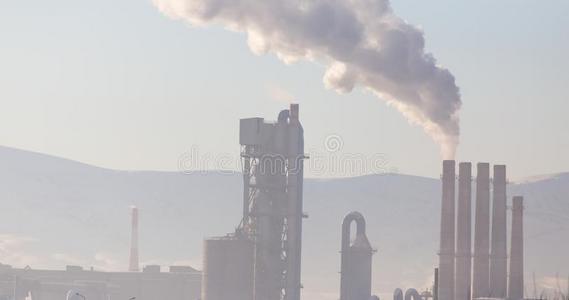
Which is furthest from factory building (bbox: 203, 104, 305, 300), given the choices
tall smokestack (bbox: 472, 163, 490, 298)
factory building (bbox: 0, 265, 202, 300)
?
factory building (bbox: 0, 265, 202, 300)

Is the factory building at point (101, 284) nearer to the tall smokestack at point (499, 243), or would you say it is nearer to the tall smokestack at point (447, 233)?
the tall smokestack at point (447, 233)

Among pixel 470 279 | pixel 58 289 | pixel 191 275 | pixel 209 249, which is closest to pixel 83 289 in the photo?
pixel 58 289

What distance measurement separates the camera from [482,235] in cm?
10850

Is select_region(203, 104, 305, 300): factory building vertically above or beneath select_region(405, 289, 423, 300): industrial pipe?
above

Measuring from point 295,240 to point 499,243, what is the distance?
1533cm

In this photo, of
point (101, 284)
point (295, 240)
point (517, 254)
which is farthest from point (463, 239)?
point (101, 284)

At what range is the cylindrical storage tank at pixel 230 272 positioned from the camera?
4360 inches

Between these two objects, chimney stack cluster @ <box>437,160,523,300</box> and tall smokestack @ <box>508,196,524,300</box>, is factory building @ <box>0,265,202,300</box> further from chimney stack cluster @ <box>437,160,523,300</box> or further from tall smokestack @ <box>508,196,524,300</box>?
tall smokestack @ <box>508,196,524,300</box>

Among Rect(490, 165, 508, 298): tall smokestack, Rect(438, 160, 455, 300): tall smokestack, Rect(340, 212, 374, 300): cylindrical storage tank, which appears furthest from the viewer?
Rect(340, 212, 374, 300): cylindrical storage tank

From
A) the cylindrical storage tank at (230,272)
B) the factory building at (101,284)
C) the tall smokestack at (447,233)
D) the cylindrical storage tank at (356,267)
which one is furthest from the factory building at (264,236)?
the factory building at (101,284)

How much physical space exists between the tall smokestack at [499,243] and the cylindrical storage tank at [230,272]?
18.1 meters

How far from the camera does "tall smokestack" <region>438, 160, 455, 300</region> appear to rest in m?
107

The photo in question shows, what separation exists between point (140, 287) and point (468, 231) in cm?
6056

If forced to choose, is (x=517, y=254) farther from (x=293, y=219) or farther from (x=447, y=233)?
(x=293, y=219)
